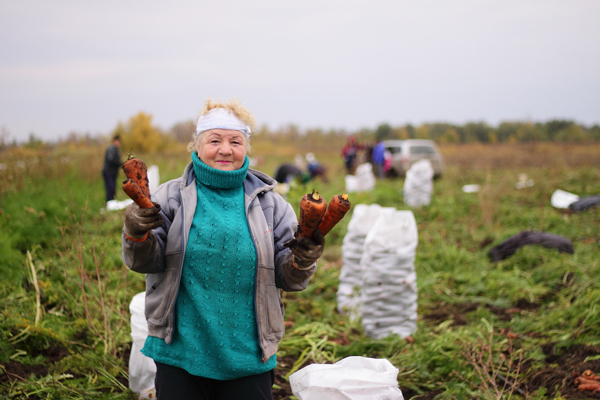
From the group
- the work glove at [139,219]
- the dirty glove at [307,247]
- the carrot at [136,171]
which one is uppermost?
the carrot at [136,171]

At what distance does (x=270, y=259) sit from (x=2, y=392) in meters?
1.91

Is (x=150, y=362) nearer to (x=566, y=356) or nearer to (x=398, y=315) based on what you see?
(x=398, y=315)

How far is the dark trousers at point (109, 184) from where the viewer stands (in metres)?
7.35

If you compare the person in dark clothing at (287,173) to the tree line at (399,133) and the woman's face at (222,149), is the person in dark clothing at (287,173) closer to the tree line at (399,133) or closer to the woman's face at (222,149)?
the woman's face at (222,149)

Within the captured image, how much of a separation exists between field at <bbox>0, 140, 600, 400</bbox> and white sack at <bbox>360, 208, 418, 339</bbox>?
16 centimetres

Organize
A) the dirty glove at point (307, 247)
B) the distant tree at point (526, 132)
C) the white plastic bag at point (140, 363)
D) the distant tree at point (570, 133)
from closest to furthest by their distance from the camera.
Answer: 1. the dirty glove at point (307, 247)
2. the white plastic bag at point (140, 363)
3. the distant tree at point (570, 133)
4. the distant tree at point (526, 132)

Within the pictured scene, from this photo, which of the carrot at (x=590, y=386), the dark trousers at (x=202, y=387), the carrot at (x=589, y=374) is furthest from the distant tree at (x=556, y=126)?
the dark trousers at (x=202, y=387)

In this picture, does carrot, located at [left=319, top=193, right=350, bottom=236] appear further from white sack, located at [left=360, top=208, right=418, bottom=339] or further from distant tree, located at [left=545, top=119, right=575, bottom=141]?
distant tree, located at [left=545, top=119, right=575, bottom=141]

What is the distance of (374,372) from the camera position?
185 centimetres

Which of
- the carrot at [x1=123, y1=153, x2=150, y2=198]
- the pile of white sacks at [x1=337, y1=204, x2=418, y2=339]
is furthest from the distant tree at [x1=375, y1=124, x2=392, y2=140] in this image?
the carrot at [x1=123, y1=153, x2=150, y2=198]

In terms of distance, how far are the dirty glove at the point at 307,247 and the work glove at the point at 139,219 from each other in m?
0.43

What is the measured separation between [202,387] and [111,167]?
669 centimetres

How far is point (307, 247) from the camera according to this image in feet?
4.33

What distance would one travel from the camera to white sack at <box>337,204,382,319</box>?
3.69 m
